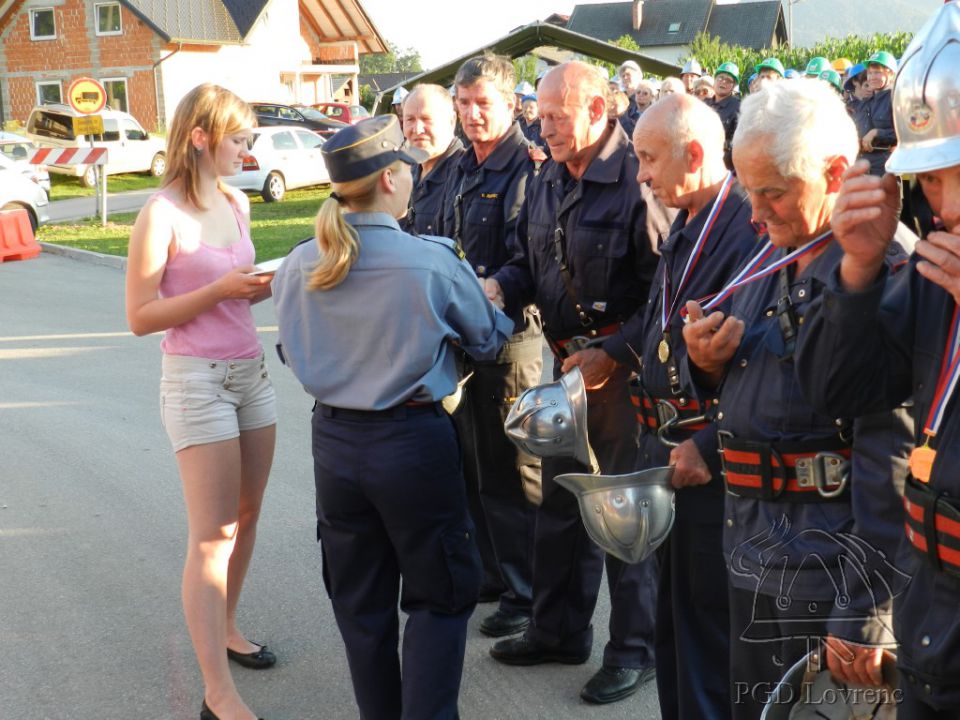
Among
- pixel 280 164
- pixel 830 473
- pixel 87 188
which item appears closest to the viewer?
pixel 830 473

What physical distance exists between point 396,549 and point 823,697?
151cm

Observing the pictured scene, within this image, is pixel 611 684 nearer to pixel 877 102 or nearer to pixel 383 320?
pixel 383 320

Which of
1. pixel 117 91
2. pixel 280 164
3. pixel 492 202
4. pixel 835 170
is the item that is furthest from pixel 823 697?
pixel 117 91

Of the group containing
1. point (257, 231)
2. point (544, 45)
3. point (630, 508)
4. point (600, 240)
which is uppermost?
point (544, 45)

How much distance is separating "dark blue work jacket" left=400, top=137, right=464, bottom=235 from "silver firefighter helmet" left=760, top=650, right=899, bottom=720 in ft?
11.0

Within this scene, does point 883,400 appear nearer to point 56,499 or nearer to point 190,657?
point 190,657

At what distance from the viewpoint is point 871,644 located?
7.73 feet

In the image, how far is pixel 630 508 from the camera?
3.09 m

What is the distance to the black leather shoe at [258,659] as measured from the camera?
4.43 metres

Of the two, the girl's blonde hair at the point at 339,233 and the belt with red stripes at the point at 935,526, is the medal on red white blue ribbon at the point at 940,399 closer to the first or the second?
the belt with red stripes at the point at 935,526

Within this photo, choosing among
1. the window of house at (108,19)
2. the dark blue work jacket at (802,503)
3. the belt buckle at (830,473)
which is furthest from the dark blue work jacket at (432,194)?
the window of house at (108,19)

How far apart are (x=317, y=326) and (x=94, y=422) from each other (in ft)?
16.9

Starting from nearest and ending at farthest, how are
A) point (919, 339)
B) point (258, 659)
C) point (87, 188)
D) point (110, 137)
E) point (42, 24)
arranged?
1. point (919, 339)
2. point (258, 659)
3. point (87, 188)
4. point (110, 137)
5. point (42, 24)

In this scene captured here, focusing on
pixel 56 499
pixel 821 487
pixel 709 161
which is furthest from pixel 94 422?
pixel 821 487
